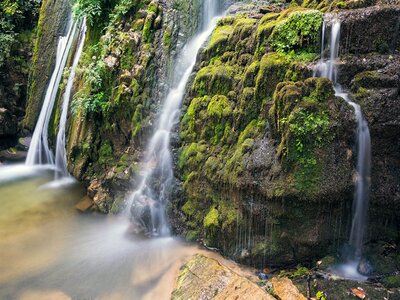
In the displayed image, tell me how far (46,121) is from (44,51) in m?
2.37

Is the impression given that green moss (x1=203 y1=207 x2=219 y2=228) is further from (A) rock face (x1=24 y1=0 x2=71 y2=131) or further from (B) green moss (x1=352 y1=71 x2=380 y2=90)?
(A) rock face (x1=24 y1=0 x2=71 y2=131)

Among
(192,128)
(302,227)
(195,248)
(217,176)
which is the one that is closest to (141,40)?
(192,128)

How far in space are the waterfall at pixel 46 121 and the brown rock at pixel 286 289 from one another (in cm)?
767

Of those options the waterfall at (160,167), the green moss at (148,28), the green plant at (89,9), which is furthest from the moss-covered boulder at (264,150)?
the green plant at (89,9)

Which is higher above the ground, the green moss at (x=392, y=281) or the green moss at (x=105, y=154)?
the green moss at (x=105, y=154)

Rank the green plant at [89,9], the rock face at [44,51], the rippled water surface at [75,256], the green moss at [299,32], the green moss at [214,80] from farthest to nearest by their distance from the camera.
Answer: the rock face at [44,51] → the green plant at [89,9] → the green moss at [214,80] → the green moss at [299,32] → the rippled water surface at [75,256]

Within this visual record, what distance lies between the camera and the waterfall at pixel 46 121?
1036 cm

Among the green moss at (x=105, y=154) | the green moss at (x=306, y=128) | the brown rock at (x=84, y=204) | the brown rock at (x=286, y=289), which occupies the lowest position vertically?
the brown rock at (x=286, y=289)

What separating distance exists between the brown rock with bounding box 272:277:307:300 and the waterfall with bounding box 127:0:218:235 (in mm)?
2367

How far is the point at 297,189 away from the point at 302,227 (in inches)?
24.3

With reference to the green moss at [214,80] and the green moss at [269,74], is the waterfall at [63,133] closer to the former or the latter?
the green moss at [214,80]

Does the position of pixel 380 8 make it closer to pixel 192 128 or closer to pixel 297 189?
pixel 297 189

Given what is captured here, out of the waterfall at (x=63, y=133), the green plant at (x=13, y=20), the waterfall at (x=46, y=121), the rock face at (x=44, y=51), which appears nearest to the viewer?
the waterfall at (x=63, y=133)

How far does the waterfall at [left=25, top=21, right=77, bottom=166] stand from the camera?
10359mm
